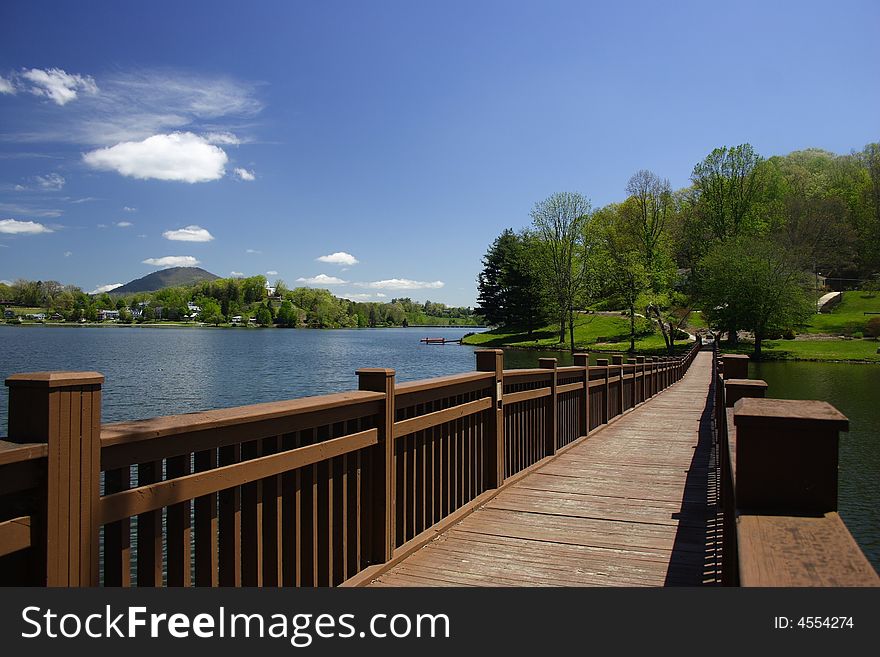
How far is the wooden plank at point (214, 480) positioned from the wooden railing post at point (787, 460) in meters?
1.93

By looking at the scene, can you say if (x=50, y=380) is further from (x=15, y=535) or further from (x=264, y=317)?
(x=264, y=317)

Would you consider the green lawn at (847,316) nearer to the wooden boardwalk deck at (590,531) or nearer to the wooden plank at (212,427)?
the wooden boardwalk deck at (590,531)

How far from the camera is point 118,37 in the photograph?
40.6m

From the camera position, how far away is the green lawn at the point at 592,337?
60.3 meters

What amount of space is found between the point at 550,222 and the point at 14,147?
72.1m

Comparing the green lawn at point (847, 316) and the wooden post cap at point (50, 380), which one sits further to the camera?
the green lawn at point (847, 316)

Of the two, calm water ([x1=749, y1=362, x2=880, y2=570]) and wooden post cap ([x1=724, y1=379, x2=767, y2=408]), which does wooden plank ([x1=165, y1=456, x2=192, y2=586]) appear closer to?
wooden post cap ([x1=724, y1=379, x2=767, y2=408])

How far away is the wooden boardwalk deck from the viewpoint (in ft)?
13.7

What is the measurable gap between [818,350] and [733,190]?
21.0 metres

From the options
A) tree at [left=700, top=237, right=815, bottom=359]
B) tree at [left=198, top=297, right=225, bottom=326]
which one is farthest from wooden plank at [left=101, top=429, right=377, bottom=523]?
tree at [left=198, top=297, right=225, bottom=326]

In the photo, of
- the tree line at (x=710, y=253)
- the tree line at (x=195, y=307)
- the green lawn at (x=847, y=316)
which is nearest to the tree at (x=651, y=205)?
the tree line at (x=710, y=253)

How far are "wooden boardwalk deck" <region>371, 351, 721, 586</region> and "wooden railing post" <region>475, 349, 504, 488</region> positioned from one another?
0.24 m

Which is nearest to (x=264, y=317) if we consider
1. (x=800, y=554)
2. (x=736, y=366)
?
(x=736, y=366)

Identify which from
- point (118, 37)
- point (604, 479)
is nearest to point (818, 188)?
point (118, 37)
